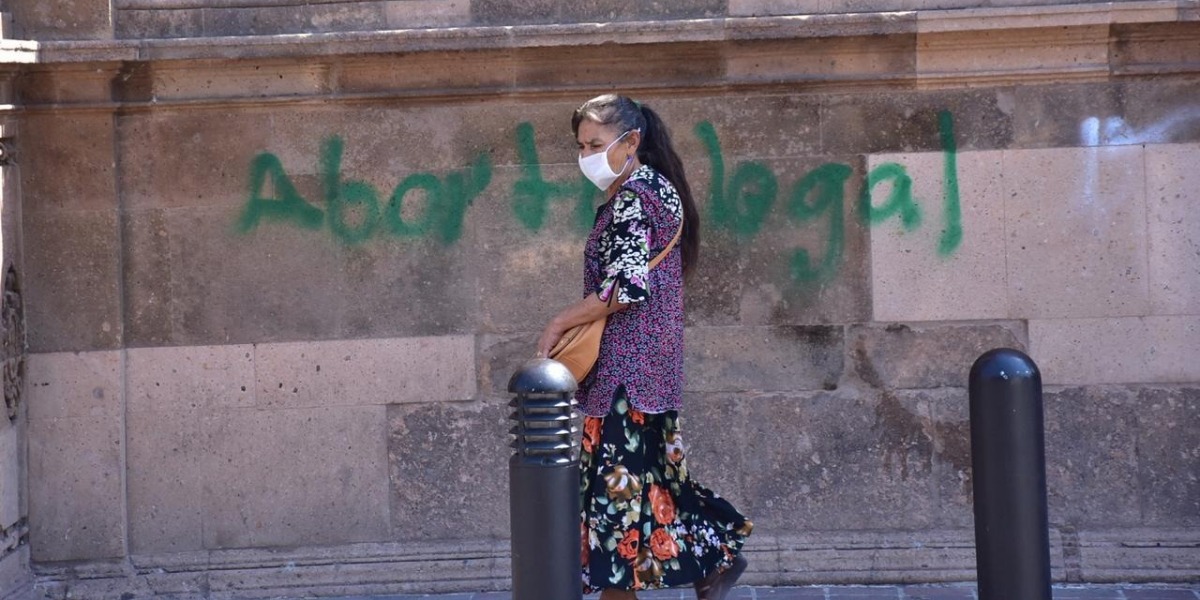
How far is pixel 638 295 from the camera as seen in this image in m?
4.61

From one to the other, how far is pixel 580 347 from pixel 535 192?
1.54 metres

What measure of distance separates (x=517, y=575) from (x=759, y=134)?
8.72 feet

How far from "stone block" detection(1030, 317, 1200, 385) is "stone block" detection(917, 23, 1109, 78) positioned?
1.01 meters

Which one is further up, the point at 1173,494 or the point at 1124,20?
the point at 1124,20

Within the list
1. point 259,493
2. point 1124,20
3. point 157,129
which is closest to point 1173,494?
point 1124,20

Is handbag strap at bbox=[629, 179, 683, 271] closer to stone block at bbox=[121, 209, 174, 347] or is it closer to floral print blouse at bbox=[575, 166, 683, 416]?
floral print blouse at bbox=[575, 166, 683, 416]

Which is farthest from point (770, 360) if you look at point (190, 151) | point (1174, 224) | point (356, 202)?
point (190, 151)

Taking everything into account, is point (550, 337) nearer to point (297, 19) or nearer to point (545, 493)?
point (545, 493)

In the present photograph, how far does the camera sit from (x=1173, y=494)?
236 inches

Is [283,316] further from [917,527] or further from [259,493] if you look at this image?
[917,527]

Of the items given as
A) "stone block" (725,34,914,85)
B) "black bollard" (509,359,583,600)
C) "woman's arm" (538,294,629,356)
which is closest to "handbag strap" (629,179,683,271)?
"woman's arm" (538,294,629,356)

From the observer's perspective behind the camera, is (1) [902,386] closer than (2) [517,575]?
No

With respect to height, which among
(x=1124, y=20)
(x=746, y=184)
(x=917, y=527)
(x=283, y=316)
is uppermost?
(x=1124, y=20)

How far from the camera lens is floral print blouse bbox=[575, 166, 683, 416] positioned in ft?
15.2
